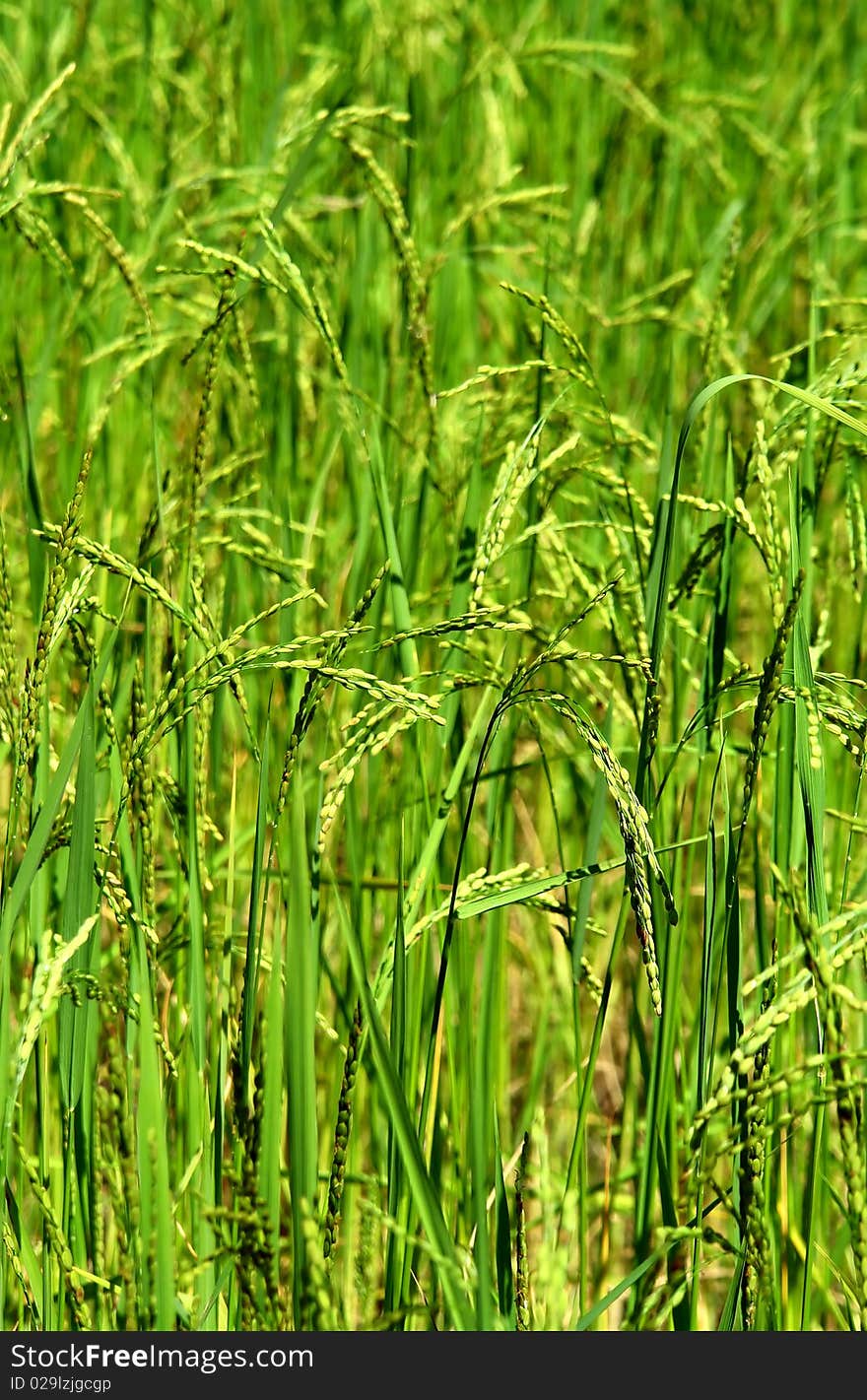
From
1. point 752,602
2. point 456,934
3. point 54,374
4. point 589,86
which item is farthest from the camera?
point 589,86

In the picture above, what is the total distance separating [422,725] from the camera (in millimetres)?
1360

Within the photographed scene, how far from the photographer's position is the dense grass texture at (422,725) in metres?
1.01

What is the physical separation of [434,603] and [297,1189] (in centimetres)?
95

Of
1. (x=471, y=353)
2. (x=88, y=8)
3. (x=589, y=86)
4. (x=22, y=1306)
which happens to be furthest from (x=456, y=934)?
(x=589, y=86)

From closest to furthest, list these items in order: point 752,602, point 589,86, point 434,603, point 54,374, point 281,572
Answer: point 281,572
point 434,603
point 54,374
point 752,602
point 589,86

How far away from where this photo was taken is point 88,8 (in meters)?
2.52

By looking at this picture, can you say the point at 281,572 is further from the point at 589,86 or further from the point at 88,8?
the point at 589,86

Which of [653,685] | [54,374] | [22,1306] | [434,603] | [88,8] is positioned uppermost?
[88,8]

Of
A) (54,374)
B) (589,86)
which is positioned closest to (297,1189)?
(54,374)

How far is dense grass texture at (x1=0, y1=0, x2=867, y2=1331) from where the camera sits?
3.31 feet

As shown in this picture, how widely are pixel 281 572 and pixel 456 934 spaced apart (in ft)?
1.49

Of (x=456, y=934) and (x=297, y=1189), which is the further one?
(x=456, y=934)
